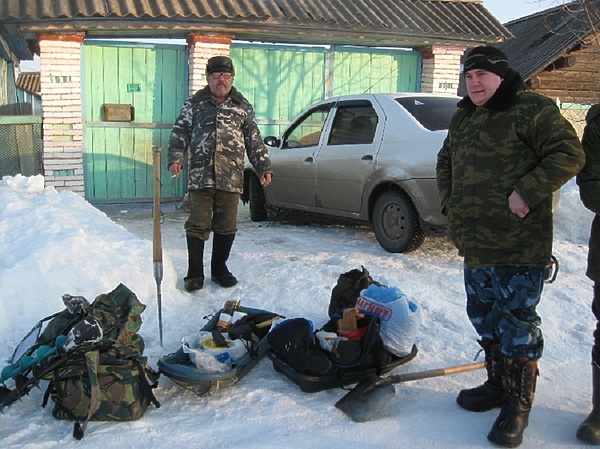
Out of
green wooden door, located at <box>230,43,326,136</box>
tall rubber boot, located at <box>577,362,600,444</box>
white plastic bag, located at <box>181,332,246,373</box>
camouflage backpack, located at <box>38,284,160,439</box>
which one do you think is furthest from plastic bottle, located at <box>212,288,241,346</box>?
green wooden door, located at <box>230,43,326,136</box>

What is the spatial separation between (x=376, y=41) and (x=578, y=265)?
5.48m

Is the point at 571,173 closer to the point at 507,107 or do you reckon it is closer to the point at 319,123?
the point at 507,107

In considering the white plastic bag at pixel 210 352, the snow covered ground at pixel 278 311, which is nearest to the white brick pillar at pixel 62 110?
the snow covered ground at pixel 278 311

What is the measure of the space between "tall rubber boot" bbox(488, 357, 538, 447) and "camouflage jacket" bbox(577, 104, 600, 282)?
1.75 feet

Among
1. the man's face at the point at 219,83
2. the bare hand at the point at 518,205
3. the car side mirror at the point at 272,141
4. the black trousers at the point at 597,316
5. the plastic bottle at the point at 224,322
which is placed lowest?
the plastic bottle at the point at 224,322

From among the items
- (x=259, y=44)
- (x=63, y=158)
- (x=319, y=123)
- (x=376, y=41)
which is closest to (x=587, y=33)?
(x=376, y=41)

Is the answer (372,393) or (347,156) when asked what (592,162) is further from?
(347,156)

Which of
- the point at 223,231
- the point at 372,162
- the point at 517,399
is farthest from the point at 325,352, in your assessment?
the point at 372,162

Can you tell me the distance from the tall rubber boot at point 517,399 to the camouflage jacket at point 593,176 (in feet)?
1.75

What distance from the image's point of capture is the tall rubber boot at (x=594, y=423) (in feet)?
8.76

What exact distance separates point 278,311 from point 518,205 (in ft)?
7.31

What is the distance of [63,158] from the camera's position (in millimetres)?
8547

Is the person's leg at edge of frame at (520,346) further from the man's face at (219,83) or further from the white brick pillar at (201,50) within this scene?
the white brick pillar at (201,50)

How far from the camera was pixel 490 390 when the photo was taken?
9.84ft
